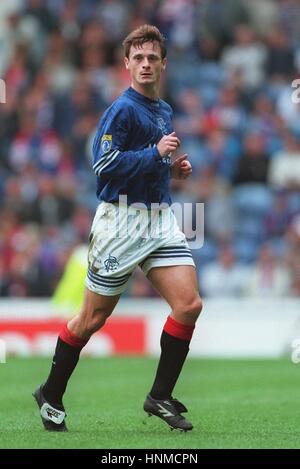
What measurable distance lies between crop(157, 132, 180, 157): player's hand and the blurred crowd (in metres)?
9.28

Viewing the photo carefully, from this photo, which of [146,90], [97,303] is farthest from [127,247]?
[146,90]

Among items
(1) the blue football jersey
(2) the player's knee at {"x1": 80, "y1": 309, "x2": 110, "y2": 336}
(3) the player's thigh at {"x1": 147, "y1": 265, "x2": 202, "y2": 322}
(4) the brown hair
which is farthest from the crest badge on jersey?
(2) the player's knee at {"x1": 80, "y1": 309, "x2": 110, "y2": 336}

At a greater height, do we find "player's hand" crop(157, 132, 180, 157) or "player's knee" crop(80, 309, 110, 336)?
"player's hand" crop(157, 132, 180, 157)

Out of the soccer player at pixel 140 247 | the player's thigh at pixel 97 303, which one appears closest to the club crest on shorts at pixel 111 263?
the soccer player at pixel 140 247

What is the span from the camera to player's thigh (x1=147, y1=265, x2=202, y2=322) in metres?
7.00

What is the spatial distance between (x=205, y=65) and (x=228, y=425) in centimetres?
1288

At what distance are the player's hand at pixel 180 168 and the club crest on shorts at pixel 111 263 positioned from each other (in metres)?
0.63

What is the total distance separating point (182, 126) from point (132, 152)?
11.4m

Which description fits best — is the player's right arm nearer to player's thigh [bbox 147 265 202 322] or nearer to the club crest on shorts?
the club crest on shorts

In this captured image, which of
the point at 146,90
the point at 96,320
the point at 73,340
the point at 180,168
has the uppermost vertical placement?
the point at 146,90

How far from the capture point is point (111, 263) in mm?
7121

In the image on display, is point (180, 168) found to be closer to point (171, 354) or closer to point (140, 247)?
point (140, 247)

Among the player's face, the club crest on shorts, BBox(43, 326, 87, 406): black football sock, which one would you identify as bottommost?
BBox(43, 326, 87, 406): black football sock

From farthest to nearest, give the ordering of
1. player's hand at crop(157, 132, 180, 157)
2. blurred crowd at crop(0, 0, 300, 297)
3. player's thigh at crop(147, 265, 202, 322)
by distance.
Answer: blurred crowd at crop(0, 0, 300, 297) → player's thigh at crop(147, 265, 202, 322) → player's hand at crop(157, 132, 180, 157)
